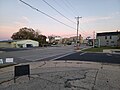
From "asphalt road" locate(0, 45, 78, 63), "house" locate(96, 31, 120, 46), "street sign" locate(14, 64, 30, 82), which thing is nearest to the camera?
"street sign" locate(14, 64, 30, 82)

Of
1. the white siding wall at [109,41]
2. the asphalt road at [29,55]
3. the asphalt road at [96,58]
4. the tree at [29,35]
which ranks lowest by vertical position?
the asphalt road at [29,55]

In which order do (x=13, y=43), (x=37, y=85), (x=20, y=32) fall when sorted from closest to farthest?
(x=37, y=85) → (x=13, y=43) → (x=20, y=32)

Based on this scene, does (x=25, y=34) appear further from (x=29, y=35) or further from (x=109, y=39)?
(x=109, y=39)

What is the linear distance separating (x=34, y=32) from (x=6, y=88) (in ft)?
303

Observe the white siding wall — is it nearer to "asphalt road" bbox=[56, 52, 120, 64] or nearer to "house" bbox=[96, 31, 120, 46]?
"house" bbox=[96, 31, 120, 46]

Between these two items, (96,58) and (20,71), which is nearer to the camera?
(20,71)

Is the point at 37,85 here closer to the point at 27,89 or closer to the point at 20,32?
the point at 27,89

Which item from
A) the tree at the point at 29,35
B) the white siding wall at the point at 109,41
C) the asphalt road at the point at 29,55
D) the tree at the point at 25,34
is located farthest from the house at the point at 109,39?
the asphalt road at the point at 29,55

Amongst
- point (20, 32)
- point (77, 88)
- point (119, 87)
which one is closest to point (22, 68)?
point (77, 88)

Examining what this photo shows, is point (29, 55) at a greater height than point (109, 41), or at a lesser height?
lesser

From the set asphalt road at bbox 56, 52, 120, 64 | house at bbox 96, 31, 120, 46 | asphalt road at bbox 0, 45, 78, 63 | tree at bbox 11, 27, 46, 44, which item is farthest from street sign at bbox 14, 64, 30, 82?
tree at bbox 11, 27, 46, 44

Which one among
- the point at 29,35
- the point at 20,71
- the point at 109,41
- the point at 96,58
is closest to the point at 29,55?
the point at 96,58

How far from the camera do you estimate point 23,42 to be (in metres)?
70.2

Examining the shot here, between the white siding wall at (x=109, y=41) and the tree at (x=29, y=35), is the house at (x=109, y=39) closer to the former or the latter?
the white siding wall at (x=109, y=41)
